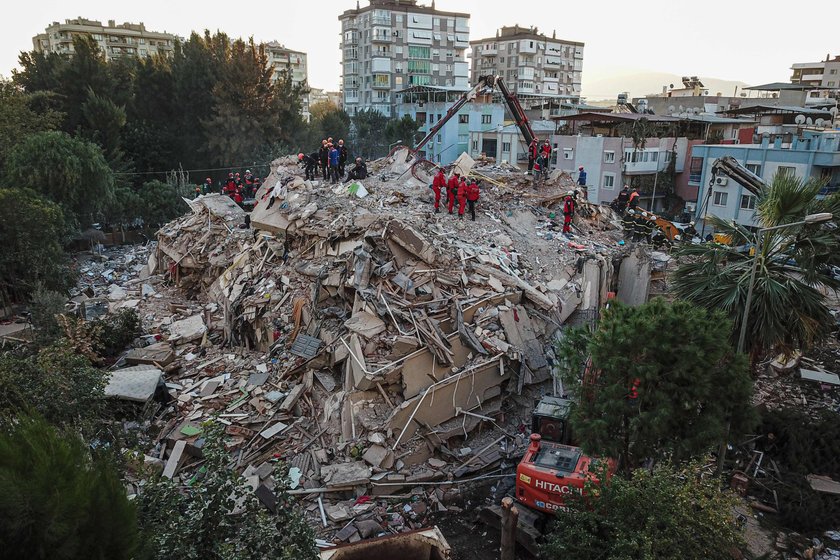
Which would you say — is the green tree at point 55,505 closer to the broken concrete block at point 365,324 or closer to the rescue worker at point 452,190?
the broken concrete block at point 365,324

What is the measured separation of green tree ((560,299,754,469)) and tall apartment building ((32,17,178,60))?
2647 inches

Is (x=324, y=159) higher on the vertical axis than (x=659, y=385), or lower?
higher

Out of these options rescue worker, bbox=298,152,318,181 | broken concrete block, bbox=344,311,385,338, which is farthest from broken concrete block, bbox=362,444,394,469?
rescue worker, bbox=298,152,318,181

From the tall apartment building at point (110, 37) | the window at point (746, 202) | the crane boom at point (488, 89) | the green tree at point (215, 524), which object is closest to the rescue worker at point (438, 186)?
the crane boom at point (488, 89)

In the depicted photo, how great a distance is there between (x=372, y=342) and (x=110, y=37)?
6930cm

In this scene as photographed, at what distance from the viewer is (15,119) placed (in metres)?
26.4

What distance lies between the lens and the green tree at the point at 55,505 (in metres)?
3.73

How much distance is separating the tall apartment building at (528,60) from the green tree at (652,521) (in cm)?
6402

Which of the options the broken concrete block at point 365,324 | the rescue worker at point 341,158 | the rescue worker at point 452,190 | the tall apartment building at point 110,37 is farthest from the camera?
the tall apartment building at point 110,37

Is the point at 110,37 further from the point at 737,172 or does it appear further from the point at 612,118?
the point at 737,172

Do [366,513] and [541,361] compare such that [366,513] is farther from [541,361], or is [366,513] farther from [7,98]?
[7,98]

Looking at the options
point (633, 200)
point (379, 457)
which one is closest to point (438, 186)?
Result: point (633, 200)

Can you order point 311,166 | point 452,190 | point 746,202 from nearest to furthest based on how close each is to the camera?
point 452,190 → point 311,166 → point 746,202

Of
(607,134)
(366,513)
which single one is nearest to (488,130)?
(607,134)
